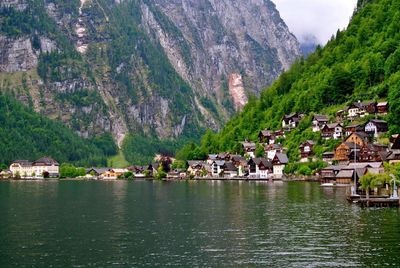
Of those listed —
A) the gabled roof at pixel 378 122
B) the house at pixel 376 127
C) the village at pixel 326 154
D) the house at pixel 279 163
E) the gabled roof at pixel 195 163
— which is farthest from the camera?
the gabled roof at pixel 195 163

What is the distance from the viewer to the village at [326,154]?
11412cm

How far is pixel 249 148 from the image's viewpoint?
6880 inches

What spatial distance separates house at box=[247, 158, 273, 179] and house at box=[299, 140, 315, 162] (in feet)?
40.6

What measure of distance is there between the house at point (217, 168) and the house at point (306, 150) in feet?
112

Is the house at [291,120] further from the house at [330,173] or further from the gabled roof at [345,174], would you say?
the gabled roof at [345,174]

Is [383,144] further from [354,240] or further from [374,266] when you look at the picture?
[374,266]

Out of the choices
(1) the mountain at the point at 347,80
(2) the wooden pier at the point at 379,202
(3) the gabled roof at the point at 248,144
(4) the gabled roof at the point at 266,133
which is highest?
(1) the mountain at the point at 347,80

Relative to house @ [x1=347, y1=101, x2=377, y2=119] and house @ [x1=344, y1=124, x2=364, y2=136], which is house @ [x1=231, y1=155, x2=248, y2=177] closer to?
house @ [x1=347, y1=101, x2=377, y2=119]

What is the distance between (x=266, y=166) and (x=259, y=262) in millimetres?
118973

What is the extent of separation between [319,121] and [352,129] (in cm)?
1220

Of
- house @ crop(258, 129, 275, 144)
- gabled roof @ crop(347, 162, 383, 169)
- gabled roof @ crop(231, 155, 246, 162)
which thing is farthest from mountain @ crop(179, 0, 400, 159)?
gabled roof @ crop(347, 162, 383, 169)

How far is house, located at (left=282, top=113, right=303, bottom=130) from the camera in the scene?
16562cm

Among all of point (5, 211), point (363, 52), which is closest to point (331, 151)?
point (363, 52)

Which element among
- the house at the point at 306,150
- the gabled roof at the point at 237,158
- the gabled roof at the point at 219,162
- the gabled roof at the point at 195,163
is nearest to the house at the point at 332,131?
the house at the point at 306,150
